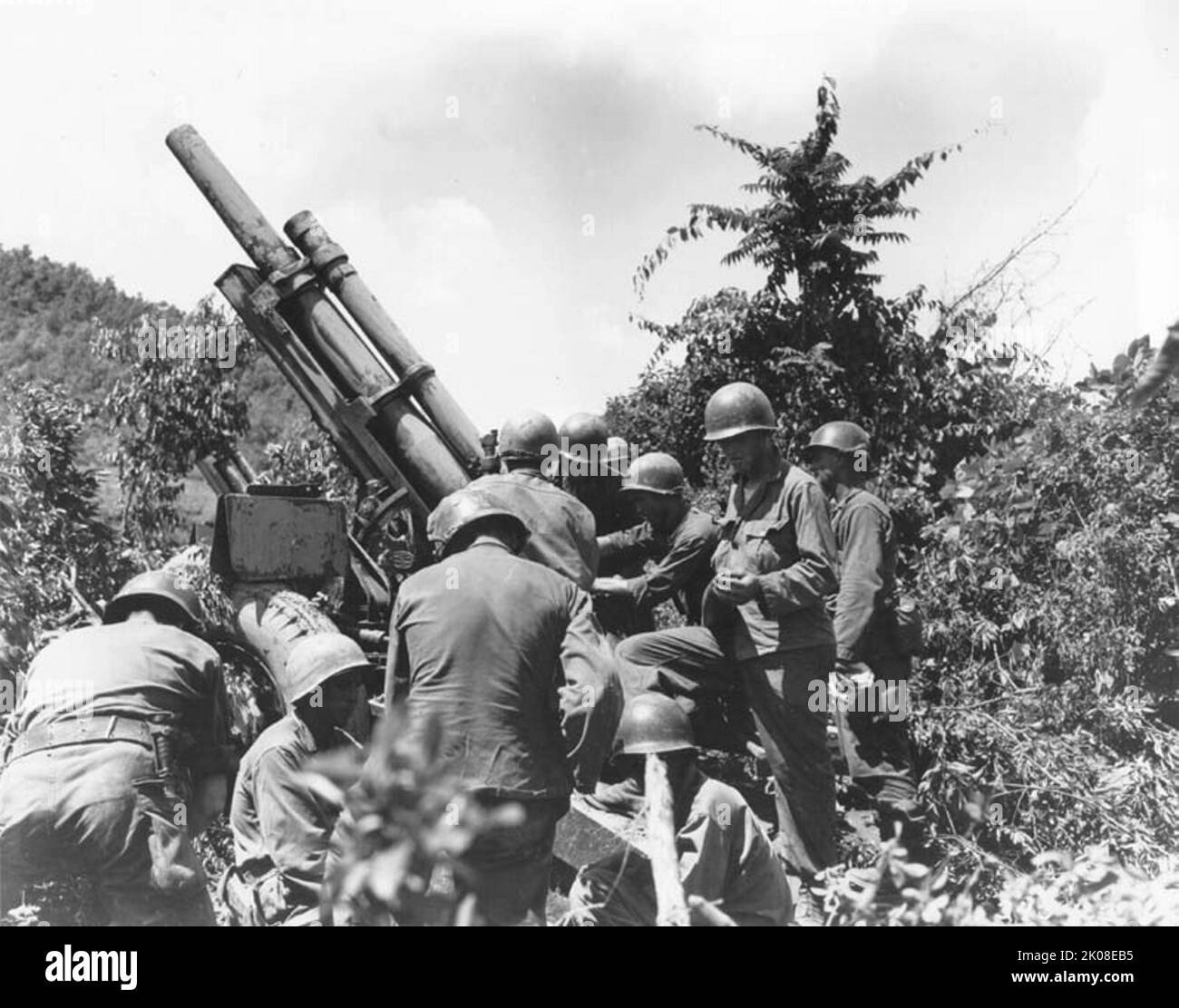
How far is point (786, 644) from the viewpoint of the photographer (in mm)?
5082

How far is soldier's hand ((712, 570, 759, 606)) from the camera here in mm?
4832

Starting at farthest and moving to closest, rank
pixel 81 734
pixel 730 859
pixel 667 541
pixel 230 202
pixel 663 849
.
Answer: pixel 230 202
pixel 667 541
pixel 81 734
pixel 730 859
pixel 663 849

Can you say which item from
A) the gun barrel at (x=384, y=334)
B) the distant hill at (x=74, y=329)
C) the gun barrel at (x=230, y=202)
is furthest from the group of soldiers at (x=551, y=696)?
the distant hill at (x=74, y=329)

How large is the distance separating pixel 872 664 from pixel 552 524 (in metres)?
1.70

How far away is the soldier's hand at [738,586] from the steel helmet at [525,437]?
119 cm

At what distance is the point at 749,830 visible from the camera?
381 cm

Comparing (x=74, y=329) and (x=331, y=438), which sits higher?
(x=74, y=329)

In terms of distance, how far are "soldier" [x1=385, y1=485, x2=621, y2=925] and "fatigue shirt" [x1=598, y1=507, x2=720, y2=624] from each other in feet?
6.05

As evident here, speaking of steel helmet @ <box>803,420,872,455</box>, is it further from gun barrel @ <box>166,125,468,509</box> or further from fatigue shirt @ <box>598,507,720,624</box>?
gun barrel @ <box>166,125,468,509</box>

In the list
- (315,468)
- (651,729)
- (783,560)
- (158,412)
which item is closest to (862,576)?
(783,560)

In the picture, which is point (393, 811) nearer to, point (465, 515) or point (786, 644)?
point (465, 515)

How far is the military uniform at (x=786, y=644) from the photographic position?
4.96 meters

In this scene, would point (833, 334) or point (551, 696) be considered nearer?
point (551, 696)
